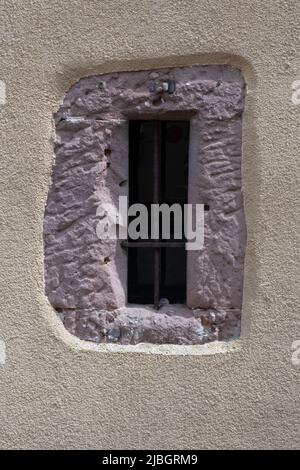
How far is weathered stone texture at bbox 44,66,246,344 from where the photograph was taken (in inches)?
89.6

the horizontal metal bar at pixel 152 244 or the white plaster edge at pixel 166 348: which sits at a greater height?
the horizontal metal bar at pixel 152 244

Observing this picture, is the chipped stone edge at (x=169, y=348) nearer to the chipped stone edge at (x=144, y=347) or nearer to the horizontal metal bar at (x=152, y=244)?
the chipped stone edge at (x=144, y=347)

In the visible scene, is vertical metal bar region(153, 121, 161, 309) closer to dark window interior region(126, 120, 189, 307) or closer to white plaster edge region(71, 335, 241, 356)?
dark window interior region(126, 120, 189, 307)

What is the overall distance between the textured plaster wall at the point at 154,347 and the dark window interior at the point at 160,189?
0.93 ft

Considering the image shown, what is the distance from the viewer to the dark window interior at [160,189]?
249 cm

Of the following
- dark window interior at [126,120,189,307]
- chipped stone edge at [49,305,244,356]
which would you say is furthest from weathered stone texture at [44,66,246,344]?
dark window interior at [126,120,189,307]

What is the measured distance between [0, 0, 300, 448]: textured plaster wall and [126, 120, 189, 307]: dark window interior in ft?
0.93

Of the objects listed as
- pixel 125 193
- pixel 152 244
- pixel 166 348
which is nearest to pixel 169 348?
pixel 166 348

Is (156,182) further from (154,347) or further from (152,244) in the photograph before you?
(154,347)

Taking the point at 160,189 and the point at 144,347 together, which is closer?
the point at 144,347

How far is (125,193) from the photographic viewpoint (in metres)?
2.39

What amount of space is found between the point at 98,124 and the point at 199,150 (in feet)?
1.29

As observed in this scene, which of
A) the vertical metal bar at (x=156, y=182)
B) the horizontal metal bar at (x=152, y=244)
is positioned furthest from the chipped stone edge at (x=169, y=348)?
the horizontal metal bar at (x=152, y=244)

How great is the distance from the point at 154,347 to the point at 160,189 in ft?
2.02
